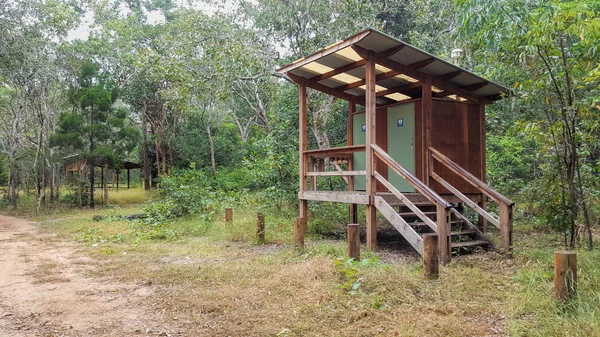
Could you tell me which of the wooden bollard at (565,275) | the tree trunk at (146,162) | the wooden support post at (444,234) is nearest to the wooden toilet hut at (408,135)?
the wooden support post at (444,234)

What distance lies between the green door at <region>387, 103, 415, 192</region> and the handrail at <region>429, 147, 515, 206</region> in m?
0.66

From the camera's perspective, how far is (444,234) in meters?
5.77

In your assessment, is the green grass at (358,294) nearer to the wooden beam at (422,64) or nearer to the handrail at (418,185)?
the handrail at (418,185)

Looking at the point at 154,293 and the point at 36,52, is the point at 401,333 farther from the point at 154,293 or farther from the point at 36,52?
the point at 36,52

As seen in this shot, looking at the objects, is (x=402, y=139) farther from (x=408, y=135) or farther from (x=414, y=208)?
(x=414, y=208)

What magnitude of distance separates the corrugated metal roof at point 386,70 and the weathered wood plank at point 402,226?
2.30 m

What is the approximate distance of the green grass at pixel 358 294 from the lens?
3.43 meters

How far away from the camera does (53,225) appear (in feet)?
42.1

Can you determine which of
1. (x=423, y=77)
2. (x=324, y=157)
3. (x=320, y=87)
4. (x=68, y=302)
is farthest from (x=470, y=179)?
(x=68, y=302)

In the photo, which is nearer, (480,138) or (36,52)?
(480,138)

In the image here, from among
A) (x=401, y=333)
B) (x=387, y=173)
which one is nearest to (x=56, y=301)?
(x=401, y=333)

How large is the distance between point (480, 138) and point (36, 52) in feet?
51.7

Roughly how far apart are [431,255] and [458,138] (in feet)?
13.2

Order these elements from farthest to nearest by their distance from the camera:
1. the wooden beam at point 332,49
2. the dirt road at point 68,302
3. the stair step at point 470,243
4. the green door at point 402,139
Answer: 1. the green door at point 402,139
2. the wooden beam at point 332,49
3. the stair step at point 470,243
4. the dirt road at point 68,302
